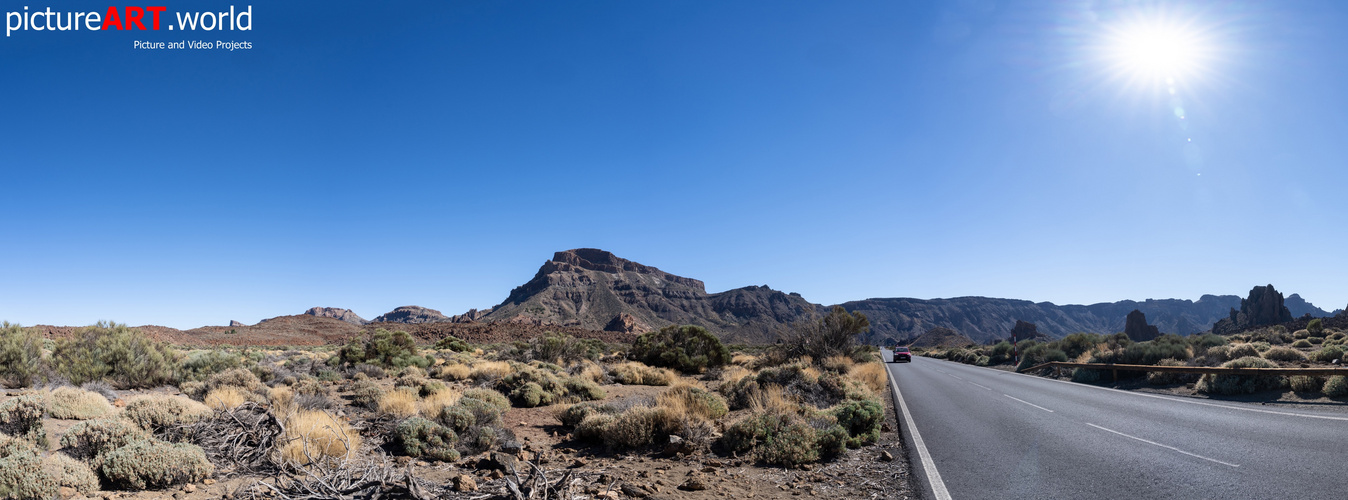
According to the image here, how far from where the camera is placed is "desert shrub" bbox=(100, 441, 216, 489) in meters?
6.38

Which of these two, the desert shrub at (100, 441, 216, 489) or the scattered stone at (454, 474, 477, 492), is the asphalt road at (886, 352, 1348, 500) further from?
the desert shrub at (100, 441, 216, 489)

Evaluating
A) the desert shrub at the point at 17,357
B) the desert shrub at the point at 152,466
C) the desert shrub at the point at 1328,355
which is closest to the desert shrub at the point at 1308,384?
the desert shrub at the point at 1328,355

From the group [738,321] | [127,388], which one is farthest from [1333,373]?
[738,321]

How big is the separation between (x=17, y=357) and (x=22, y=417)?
31.3 ft

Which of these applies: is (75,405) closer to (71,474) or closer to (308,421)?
(308,421)

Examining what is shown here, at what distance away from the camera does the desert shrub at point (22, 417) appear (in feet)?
24.7

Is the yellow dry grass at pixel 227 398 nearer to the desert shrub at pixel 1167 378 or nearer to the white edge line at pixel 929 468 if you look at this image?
the white edge line at pixel 929 468

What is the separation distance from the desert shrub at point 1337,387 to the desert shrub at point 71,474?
2134 cm

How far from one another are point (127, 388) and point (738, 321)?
113 m

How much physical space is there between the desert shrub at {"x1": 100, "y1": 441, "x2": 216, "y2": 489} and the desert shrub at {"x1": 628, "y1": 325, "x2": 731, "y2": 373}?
19.1 metres

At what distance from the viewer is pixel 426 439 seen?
9.13 metres

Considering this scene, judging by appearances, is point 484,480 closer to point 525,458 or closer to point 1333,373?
point 525,458

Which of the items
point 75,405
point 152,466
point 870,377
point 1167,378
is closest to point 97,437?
point 152,466

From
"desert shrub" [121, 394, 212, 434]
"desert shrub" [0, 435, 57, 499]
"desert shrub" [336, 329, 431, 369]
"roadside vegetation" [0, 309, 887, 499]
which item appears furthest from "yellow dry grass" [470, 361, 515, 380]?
"desert shrub" [0, 435, 57, 499]
